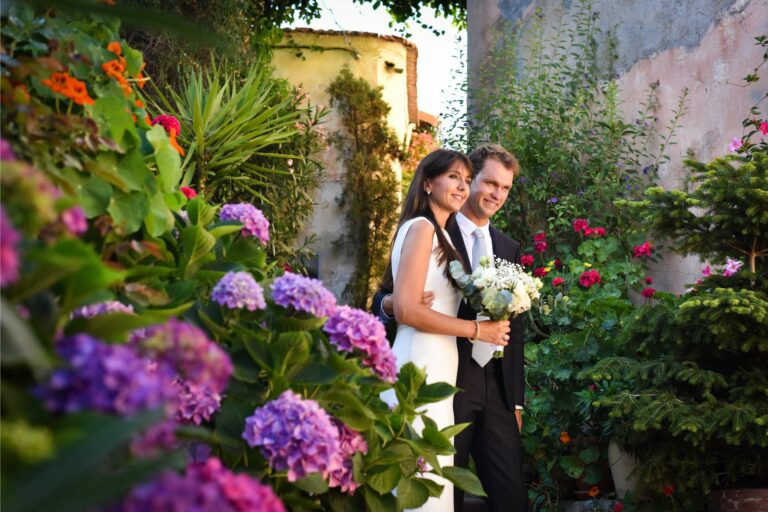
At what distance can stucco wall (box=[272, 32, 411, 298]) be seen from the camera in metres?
10.3

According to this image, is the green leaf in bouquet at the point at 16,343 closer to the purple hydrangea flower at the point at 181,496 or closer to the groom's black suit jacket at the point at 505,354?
the purple hydrangea flower at the point at 181,496

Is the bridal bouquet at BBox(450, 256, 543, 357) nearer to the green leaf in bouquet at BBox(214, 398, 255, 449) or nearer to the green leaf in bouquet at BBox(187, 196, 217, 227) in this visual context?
the green leaf in bouquet at BBox(187, 196, 217, 227)

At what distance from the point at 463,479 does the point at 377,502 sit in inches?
9.0

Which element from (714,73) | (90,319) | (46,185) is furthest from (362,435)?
(714,73)

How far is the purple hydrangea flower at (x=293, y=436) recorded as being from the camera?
130cm

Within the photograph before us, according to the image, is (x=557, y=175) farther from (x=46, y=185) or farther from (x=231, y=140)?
(x=46, y=185)

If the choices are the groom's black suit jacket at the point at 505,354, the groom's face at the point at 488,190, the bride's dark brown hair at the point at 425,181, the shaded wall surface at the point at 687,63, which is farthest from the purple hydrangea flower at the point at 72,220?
the shaded wall surface at the point at 687,63

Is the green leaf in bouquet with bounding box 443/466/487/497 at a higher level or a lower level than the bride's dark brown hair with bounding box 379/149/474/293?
lower

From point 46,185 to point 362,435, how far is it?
959 mm

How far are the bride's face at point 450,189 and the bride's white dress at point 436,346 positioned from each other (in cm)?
12

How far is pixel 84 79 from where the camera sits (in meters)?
1.59

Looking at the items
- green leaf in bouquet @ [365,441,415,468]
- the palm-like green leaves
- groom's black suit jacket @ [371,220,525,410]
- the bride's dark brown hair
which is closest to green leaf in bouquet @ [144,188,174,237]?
green leaf in bouquet @ [365,441,415,468]

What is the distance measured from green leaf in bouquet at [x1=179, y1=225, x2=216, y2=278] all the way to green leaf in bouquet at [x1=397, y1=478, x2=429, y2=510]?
544 millimetres

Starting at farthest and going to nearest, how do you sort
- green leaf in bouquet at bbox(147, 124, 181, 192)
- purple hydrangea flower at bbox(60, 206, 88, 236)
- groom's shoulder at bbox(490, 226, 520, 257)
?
groom's shoulder at bbox(490, 226, 520, 257)
green leaf in bouquet at bbox(147, 124, 181, 192)
purple hydrangea flower at bbox(60, 206, 88, 236)
